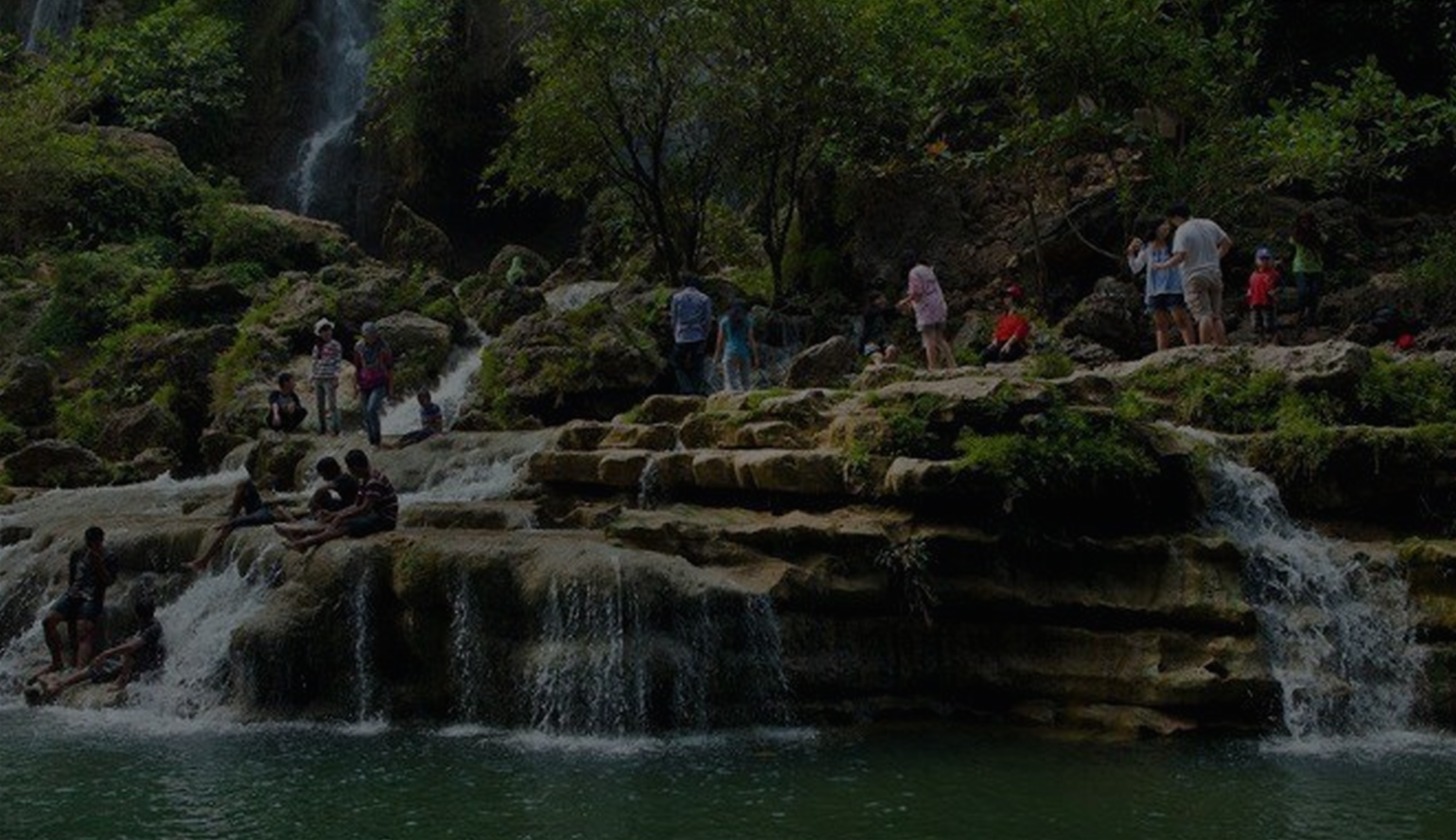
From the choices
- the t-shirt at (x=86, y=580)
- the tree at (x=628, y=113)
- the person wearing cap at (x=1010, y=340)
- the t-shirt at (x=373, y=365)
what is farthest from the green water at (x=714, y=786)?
the tree at (x=628, y=113)

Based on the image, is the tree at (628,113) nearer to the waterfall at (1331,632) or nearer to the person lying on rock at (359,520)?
the person lying on rock at (359,520)

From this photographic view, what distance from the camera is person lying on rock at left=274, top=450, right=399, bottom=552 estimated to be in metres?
13.4

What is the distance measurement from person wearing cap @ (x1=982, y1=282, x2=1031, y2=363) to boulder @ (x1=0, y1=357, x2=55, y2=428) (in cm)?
1754

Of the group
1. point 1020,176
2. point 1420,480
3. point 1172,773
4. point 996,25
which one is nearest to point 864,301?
point 1020,176

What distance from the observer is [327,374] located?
20953 millimetres

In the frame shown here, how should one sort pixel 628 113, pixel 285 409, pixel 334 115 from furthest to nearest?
pixel 334 115
pixel 628 113
pixel 285 409

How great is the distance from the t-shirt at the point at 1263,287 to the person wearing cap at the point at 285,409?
47.6 feet

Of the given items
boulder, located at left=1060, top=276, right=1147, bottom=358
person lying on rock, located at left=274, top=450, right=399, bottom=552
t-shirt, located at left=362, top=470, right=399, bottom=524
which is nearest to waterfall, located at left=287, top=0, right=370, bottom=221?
boulder, located at left=1060, top=276, right=1147, bottom=358

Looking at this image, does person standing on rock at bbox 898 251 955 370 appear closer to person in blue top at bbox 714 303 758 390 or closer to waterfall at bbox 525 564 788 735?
person in blue top at bbox 714 303 758 390

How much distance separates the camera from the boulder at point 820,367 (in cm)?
2000

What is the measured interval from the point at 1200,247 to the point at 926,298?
141 inches

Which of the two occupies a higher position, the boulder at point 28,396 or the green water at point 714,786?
the boulder at point 28,396

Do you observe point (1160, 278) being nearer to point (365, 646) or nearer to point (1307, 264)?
point (1307, 264)

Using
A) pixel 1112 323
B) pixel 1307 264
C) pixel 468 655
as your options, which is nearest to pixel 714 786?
pixel 468 655
